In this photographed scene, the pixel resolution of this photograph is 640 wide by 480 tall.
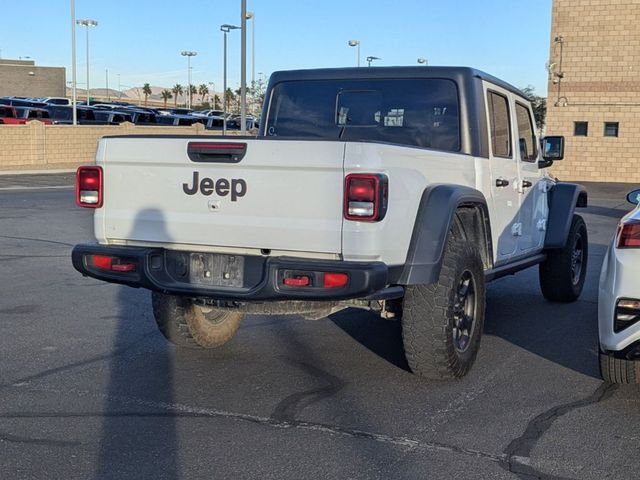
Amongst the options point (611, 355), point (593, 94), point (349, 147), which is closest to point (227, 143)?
point (349, 147)

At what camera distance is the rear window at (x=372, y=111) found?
7137 millimetres

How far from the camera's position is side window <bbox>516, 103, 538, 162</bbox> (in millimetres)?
8094

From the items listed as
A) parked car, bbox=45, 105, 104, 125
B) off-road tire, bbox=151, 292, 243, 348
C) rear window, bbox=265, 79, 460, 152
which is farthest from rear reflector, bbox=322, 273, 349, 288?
parked car, bbox=45, 105, 104, 125

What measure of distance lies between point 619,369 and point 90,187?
362 cm

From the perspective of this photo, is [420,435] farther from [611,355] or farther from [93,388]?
[93,388]

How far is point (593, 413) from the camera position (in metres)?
5.54

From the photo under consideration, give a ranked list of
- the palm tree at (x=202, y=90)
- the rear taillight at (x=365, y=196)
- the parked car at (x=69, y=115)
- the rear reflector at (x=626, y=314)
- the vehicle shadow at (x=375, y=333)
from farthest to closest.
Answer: the palm tree at (x=202, y=90) < the parked car at (x=69, y=115) < the vehicle shadow at (x=375, y=333) < the rear reflector at (x=626, y=314) < the rear taillight at (x=365, y=196)

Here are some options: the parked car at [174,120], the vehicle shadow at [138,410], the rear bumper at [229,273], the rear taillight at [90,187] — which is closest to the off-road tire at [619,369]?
the rear bumper at [229,273]

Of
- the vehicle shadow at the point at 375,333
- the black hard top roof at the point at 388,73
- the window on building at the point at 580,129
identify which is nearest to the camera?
the vehicle shadow at the point at 375,333

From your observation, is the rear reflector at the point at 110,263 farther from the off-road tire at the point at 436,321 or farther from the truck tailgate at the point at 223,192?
the off-road tire at the point at 436,321

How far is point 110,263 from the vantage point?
5.98 m

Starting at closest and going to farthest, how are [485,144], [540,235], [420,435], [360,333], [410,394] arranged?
[420,435]
[410,394]
[485,144]
[360,333]
[540,235]

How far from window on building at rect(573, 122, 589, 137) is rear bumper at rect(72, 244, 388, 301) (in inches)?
1180

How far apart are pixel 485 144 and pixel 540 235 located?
1.87 meters
